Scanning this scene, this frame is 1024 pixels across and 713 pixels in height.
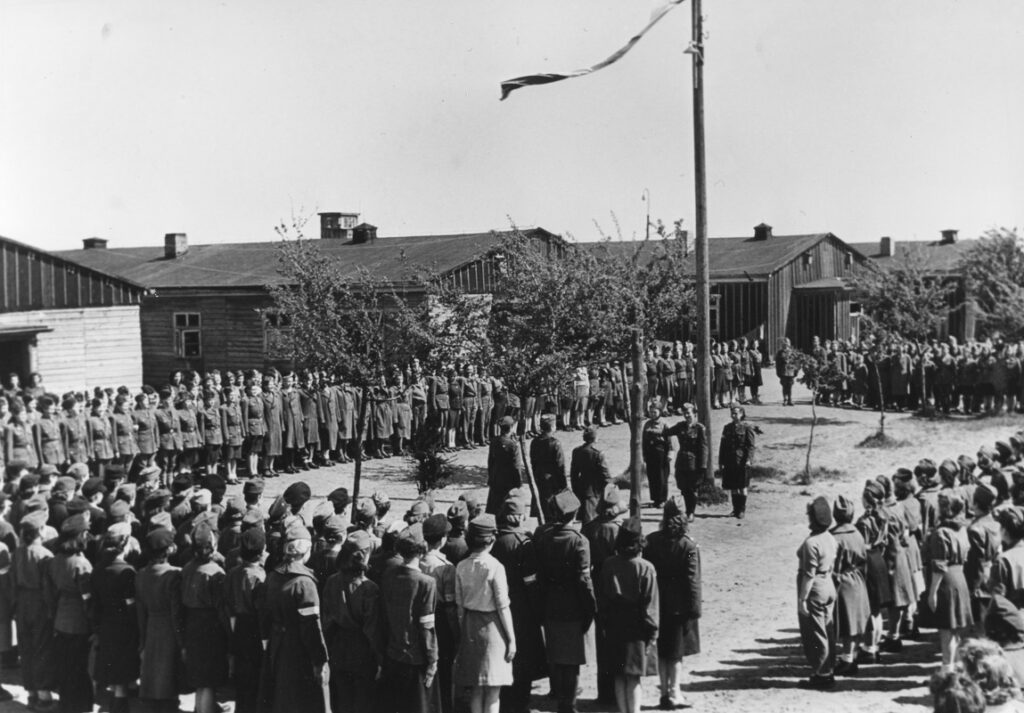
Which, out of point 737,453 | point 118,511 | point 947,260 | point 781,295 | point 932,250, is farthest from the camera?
point 932,250

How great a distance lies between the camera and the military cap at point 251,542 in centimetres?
801

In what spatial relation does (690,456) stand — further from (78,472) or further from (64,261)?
(64,261)

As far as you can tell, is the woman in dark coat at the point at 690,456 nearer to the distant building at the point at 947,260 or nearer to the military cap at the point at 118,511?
the military cap at the point at 118,511

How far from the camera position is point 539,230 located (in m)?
31.4

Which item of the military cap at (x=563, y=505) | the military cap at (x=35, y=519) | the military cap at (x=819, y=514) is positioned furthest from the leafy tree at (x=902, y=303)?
the military cap at (x=35, y=519)

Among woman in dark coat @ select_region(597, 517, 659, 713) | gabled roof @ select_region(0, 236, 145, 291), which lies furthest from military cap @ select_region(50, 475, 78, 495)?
gabled roof @ select_region(0, 236, 145, 291)

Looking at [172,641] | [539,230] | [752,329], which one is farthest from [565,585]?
[752,329]

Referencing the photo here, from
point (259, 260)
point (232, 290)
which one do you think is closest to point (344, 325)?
point (232, 290)

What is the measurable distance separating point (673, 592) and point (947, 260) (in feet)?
125

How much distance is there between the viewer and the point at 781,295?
1499 inches

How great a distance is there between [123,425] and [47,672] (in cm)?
895

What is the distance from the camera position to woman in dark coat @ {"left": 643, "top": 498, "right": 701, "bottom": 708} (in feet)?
28.8

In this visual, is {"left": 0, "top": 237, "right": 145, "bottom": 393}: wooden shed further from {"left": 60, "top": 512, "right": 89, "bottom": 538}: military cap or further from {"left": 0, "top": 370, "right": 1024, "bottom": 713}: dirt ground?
{"left": 60, "top": 512, "right": 89, "bottom": 538}: military cap

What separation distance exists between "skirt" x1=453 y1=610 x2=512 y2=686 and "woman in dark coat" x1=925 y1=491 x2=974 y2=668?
395cm
